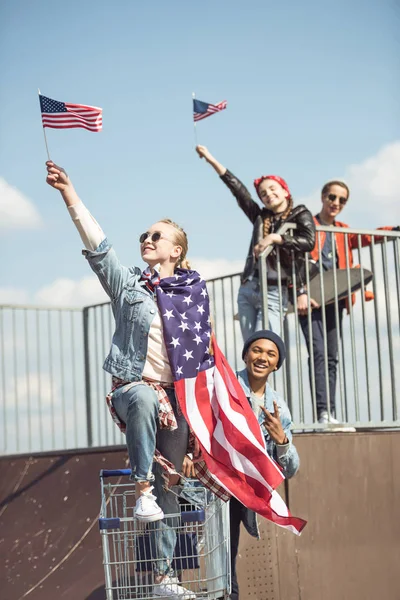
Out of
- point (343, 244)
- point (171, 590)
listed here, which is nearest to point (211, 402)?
point (171, 590)

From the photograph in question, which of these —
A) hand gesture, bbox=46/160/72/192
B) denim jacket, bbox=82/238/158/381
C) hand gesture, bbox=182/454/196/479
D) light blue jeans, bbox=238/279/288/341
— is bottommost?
hand gesture, bbox=182/454/196/479

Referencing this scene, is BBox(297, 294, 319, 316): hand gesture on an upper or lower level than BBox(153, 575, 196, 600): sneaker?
upper

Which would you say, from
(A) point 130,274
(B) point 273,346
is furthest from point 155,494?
(B) point 273,346

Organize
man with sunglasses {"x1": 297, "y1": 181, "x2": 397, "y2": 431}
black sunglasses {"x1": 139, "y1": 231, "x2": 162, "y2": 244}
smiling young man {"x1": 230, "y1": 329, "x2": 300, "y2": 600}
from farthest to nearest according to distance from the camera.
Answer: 1. man with sunglasses {"x1": 297, "y1": 181, "x2": 397, "y2": 431}
2. smiling young man {"x1": 230, "y1": 329, "x2": 300, "y2": 600}
3. black sunglasses {"x1": 139, "y1": 231, "x2": 162, "y2": 244}

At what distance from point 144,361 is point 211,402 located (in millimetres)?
498

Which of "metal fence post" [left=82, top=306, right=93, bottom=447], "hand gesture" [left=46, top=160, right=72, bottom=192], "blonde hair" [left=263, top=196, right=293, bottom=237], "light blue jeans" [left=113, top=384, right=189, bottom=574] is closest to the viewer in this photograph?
"light blue jeans" [left=113, top=384, right=189, bottom=574]

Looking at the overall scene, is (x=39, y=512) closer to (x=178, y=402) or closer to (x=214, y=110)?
(x=214, y=110)

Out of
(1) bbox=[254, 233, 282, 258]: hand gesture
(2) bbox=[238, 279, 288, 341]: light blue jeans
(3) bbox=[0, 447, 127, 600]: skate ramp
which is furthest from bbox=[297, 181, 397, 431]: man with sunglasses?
(3) bbox=[0, 447, 127, 600]: skate ramp

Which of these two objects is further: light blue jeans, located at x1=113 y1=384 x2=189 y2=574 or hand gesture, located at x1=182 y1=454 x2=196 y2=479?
hand gesture, located at x1=182 y1=454 x2=196 y2=479

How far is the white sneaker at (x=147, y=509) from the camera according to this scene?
4.35 m

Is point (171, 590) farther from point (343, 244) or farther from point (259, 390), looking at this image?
point (343, 244)

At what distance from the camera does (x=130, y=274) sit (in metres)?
4.95

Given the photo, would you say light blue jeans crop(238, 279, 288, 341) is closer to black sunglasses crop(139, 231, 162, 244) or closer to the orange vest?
the orange vest

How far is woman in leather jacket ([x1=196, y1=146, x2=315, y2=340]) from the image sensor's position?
8211mm
